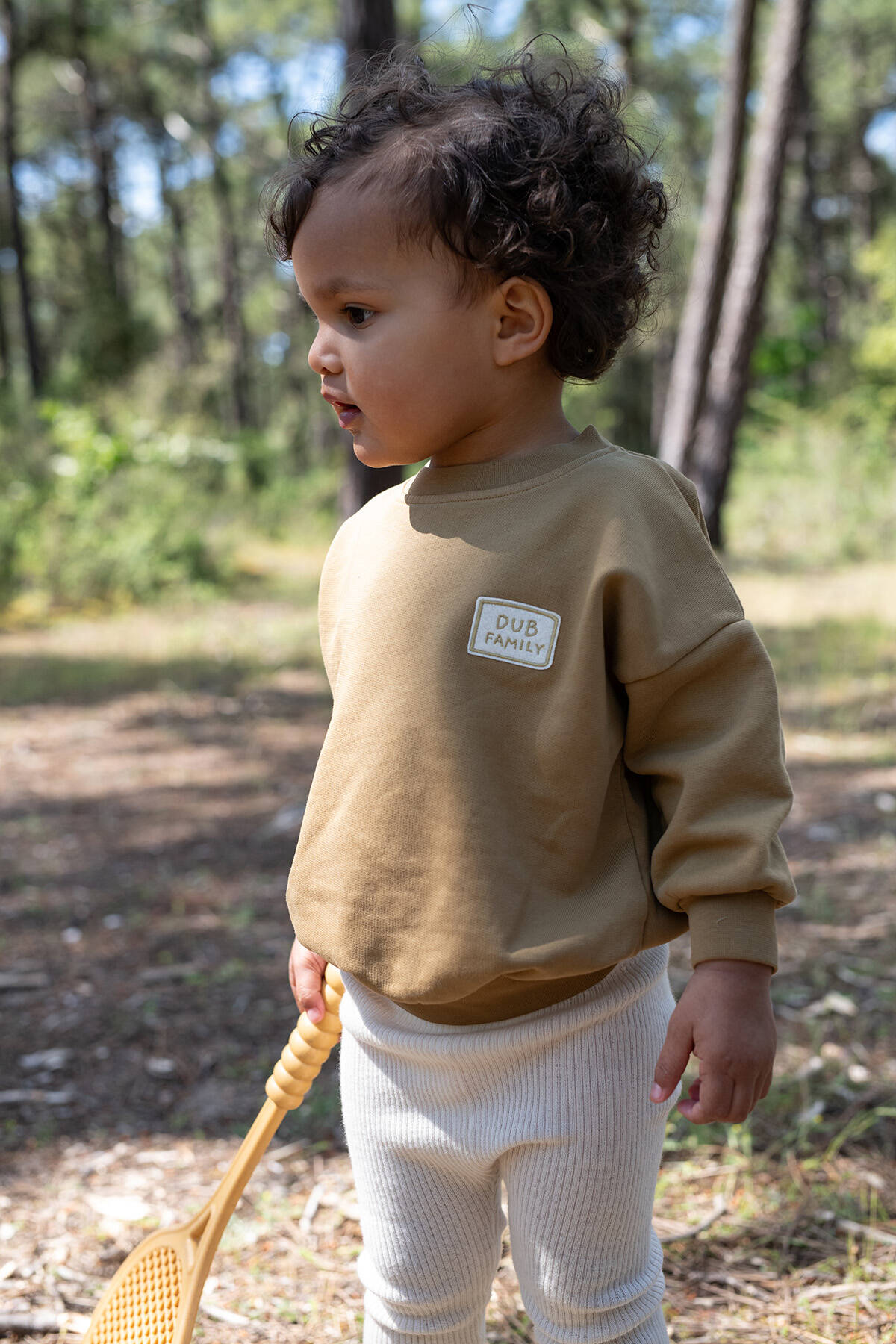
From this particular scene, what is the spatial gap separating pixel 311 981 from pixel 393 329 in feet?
2.42

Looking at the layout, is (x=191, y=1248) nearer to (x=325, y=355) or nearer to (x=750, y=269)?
(x=325, y=355)

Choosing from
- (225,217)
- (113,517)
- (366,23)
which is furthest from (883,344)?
(225,217)

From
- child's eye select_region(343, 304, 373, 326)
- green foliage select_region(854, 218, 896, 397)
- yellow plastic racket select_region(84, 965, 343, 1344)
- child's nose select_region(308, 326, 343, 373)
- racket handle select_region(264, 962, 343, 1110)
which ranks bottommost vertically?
yellow plastic racket select_region(84, 965, 343, 1344)

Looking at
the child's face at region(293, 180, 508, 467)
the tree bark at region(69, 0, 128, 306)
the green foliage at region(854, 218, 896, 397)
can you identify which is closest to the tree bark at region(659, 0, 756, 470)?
the green foliage at region(854, 218, 896, 397)

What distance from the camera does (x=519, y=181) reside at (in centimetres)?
102

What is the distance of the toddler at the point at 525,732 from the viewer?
3.32ft

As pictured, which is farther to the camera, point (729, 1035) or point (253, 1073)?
point (253, 1073)

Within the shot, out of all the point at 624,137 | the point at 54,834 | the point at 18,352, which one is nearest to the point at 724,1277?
the point at 624,137

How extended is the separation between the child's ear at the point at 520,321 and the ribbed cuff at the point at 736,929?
0.52 m

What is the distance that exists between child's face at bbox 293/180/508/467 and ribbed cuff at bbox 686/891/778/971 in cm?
49

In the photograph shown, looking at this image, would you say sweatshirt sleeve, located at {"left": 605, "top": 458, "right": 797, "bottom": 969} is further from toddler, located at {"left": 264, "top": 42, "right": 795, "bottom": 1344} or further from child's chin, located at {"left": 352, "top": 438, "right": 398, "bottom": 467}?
child's chin, located at {"left": 352, "top": 438, "right": 398, "bottom": 467}

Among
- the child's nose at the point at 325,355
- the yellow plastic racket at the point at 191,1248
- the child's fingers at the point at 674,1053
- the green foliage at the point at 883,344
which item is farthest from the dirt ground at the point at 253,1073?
the green foliage at the point at 883,344

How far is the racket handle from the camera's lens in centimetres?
133

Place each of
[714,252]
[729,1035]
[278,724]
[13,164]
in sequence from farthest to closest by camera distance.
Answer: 1. [13,164]
2. [714,252]
3. [278,724]
4. [729,1035]
